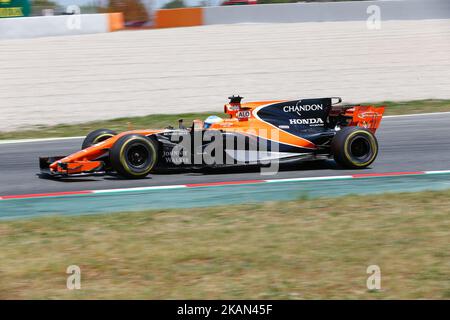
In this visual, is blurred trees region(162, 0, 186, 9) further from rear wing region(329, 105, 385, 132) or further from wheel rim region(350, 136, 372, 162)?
wheel rim region(350, 136, 372, 162)

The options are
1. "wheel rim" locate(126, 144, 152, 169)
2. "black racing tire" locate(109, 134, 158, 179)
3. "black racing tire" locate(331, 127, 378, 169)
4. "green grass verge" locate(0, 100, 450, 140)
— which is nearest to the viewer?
"black racing tire" locate(109, 134, 158, 179)

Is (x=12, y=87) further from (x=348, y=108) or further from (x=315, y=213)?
(x=315, y=213)

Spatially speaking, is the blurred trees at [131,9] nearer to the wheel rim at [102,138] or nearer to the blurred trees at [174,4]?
the blurred trees at [174,4]

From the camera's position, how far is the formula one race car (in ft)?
30.4

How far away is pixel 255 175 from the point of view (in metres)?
9.73

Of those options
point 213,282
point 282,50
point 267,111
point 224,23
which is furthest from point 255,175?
point 224,23

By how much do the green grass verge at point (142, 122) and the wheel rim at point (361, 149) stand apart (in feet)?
15.9

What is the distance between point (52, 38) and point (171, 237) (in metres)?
14.3

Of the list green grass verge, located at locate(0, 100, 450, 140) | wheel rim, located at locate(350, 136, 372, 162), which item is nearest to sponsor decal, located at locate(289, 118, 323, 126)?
wheel rim, located at locate(350, 136, 372, 162)

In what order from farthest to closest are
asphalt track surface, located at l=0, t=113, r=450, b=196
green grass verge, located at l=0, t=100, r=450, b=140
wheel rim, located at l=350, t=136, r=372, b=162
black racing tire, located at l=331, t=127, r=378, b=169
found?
green grass verge, located at l=0, t=100, r=450, b=140
wheel rim, located at l=350, t=136, r=372, b=162
black racing tire, located at l=331, t=127, r=378, b=169
asphalt track surface, located at l=0, t=113, r=450, b=196

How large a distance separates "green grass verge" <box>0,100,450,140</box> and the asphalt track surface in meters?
1.27

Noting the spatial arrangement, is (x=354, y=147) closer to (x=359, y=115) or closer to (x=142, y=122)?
(x=359, y=115)

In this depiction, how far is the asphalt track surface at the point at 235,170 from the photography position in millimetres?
9305

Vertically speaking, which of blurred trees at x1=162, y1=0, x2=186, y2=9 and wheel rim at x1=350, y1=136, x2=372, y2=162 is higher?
blurred trees at x1=162, y1=0, x2=186, y2=9
